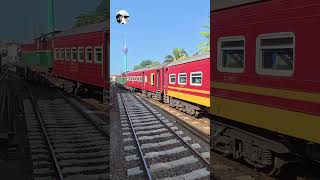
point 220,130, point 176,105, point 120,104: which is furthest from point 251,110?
point 120,104

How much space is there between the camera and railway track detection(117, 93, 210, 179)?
91.8 inches

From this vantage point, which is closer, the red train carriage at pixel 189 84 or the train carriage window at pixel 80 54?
the red train carriage at pixel 189 84

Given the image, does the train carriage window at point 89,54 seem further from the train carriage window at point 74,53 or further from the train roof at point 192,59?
the train roof at point 192,59

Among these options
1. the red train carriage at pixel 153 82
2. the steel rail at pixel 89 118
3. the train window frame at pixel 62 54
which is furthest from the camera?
the train window frame at pixel 62 54

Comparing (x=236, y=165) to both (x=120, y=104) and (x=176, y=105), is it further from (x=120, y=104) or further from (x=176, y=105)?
(x=120, y=104)

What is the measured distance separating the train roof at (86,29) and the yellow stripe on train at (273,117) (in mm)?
834

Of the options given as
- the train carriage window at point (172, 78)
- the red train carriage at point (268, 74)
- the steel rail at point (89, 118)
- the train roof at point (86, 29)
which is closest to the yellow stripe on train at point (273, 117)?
the red train carriage at point (268, 74)

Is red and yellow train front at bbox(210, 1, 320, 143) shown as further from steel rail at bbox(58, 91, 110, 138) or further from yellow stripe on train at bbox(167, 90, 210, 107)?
steel rail at bbox(58, 91, 110, 138)

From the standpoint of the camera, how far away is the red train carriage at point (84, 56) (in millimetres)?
2459

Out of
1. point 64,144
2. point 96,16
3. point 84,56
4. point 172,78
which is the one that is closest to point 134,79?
point 172,78

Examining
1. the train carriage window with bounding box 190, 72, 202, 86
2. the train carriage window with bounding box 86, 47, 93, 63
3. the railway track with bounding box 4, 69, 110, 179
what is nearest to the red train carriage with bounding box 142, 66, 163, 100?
the train carriage window with bounding box 190, 72, 202, 86

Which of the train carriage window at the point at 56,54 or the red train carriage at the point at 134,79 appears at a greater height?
the train carriage window at the point at 56,54

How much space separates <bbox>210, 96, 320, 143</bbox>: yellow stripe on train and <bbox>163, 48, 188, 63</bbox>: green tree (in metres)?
0.38

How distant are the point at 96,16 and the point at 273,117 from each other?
1.34 metres
